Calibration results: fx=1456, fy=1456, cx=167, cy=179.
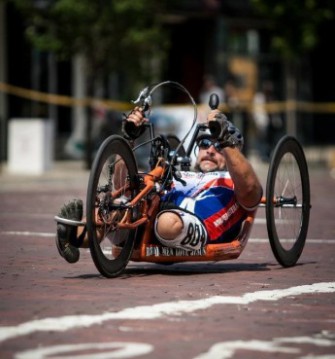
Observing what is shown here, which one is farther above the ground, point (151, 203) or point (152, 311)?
point (151, 203)

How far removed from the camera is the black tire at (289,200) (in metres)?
10.4

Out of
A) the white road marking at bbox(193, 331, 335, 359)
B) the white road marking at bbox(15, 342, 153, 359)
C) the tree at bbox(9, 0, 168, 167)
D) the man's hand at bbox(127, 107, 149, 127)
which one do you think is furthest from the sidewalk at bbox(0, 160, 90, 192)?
the white road marking at bbox(15, 342, 153, 359)

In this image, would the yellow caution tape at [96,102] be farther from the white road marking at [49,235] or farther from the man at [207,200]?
the man at [207,200]

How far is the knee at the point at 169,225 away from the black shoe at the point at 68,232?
634mm

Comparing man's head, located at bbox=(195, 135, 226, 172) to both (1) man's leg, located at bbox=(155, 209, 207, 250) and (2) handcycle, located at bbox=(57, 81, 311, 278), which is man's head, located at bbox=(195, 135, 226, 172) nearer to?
(2) handcycle, located at bbox=(57, 81, 311, 278)

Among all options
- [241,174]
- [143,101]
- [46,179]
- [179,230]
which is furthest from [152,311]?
[46,179]

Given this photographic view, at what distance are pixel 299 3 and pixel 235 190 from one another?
2122cm

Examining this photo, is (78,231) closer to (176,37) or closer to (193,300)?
(193,300)

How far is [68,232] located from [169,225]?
2.40 ft

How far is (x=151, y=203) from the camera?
9.86 m

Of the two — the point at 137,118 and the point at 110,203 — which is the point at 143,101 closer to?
the point at 137,118

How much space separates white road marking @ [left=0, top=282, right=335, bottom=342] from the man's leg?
846mm

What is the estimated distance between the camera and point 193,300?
8547 millimetres

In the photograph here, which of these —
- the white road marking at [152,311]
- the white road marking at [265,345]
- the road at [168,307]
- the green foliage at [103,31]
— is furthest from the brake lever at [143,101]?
the green foliage at [103,31]
